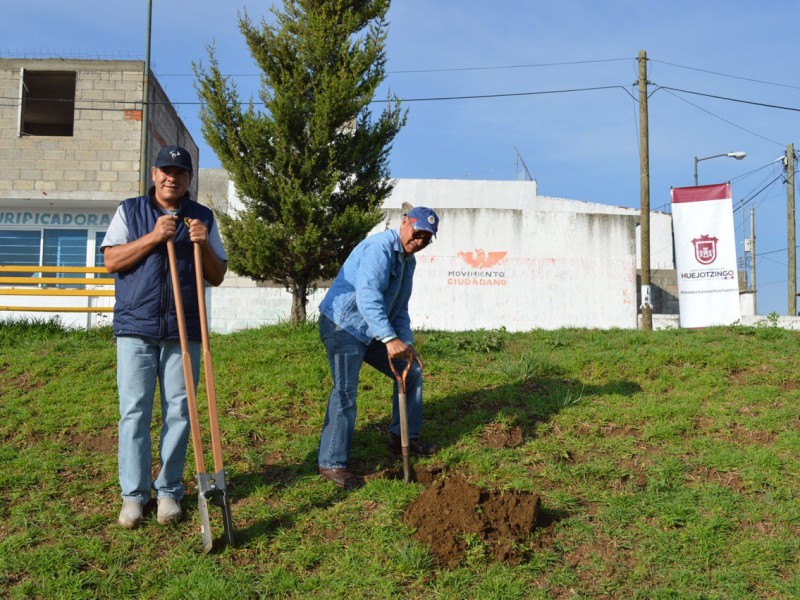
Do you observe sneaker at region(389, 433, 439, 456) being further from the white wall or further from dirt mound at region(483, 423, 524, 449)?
the white wall

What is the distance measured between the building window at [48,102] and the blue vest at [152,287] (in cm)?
1725

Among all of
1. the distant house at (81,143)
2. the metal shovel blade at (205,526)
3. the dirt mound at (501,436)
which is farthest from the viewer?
the distant house at (81,143)

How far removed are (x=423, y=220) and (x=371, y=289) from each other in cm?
59

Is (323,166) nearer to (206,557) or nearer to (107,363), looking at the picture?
(107,363)

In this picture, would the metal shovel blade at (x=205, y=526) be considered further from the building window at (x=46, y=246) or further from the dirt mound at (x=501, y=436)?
the building window at (x=46, y=246)

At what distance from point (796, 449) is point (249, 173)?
8016 millimetres

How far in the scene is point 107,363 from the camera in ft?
27.5

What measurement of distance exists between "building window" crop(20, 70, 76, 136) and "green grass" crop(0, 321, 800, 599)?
14741 mm

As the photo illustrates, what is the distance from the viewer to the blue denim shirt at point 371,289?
190 inches

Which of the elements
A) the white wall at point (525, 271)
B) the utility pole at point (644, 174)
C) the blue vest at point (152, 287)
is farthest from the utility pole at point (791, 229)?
the blue vest at point (152, 287)

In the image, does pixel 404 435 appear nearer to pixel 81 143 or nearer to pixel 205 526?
pixel 205 526

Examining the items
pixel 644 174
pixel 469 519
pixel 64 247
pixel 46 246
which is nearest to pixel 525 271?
pixel 644 174

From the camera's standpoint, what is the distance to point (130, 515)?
170 inches

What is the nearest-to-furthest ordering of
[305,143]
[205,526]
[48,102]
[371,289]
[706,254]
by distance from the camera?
1. [205,526]
2. [371,289]
3. [305,143]
4. [706,254]
5. [48,102]
